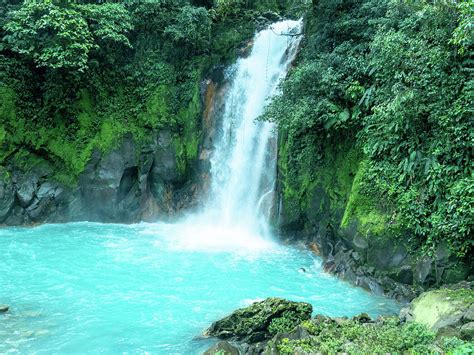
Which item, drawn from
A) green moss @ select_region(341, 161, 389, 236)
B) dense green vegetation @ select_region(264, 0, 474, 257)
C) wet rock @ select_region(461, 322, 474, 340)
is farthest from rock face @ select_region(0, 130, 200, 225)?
wet rock @ select_region(461, 322, 474, 340)

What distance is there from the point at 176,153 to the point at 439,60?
10651 mm

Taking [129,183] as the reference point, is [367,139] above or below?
above

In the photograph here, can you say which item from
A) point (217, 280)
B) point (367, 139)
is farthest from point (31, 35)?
point (367, 139)

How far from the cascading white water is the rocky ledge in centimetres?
641

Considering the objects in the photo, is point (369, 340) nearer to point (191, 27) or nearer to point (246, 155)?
point (246, 155)

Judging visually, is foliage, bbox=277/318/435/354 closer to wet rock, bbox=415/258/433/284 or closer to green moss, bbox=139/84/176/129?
wet rock, bbox=415/258/433/284

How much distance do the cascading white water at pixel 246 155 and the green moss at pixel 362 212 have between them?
4.16 m

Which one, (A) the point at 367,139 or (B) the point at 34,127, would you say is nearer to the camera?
(A) the point at 367,139

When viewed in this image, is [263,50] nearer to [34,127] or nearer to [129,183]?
[129,183]

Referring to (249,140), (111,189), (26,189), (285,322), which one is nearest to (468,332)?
(285,322)

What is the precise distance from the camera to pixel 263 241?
1421 centimetres

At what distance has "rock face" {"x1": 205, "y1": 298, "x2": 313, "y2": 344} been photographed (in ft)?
24.7

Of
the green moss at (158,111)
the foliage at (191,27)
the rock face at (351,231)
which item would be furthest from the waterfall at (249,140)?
the green moss at (158,111)

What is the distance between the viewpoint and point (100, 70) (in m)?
16.8
